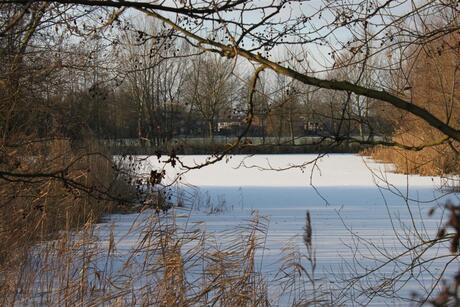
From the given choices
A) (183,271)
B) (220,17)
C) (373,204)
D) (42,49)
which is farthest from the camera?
(373,204)

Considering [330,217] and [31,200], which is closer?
[31,200]

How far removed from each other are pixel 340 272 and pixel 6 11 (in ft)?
13.3

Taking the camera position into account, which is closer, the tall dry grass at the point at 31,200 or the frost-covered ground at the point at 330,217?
the tall dry grass at the point at 31,200

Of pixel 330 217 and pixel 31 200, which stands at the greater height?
pixel 31 200

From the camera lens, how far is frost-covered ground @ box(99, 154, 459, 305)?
5.20m

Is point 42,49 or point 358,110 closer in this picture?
point 358,110

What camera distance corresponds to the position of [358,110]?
11.4 ft

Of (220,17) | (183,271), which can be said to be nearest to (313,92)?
(220,17)

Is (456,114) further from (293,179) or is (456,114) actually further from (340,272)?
(293,179)

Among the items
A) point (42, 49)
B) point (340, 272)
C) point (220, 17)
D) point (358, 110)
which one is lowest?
point (340, 272)

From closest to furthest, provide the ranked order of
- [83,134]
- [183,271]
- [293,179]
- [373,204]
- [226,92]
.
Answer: [183,271]
[226,92]
[83,134]
[373,204]
[293,179]

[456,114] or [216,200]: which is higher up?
[456,114]

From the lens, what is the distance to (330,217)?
10.2 metres

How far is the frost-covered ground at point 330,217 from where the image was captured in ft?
17.0
